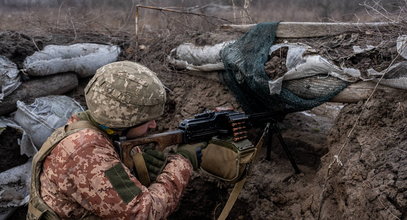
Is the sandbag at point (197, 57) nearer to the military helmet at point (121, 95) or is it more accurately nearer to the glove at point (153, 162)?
the glove at point (153, 162)

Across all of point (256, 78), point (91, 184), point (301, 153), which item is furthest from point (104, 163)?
point (301, 153)

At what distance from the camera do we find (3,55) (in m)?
4.16

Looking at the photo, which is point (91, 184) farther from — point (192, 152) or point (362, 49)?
point (362, 49)

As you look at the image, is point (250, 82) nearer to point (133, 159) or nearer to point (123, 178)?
point (133, 159)

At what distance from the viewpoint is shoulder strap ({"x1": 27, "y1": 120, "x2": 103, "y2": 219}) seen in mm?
2029

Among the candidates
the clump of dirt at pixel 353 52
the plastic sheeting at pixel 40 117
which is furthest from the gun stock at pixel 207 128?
the plastic sheeting at pixel 40 117

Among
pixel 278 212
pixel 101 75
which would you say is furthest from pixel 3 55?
pixel 278 212

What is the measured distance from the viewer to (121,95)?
80.7 inches

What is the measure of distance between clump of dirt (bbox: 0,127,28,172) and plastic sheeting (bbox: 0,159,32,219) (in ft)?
0.36

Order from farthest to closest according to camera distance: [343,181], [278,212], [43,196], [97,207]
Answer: [278,212] < [343,181] < [43,196] < [97,207]

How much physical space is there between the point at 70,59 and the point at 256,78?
7.52 feet

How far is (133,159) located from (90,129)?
0.33 meters

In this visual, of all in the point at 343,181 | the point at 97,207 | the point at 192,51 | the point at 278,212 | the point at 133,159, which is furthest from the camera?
the point at 192,51

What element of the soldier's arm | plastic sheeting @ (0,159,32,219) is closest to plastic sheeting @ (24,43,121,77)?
plastic sheeting @ (0,159,32,219)
